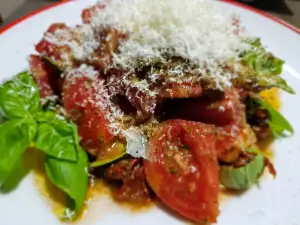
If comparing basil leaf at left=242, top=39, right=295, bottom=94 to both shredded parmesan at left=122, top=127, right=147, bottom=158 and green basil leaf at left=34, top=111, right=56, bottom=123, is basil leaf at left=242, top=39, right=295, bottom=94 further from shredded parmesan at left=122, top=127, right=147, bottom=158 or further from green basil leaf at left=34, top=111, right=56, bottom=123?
green basil leaf at left=34, top=111, right=56, bottom=123

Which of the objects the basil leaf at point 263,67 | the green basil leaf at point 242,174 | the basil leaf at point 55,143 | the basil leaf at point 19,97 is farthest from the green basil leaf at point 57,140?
the basil leaf at point 263,67

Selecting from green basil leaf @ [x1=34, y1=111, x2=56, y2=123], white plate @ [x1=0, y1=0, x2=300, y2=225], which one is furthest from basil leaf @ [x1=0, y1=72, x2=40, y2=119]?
white plate @ [x1=0, y1=0, x2=300, y2=225]

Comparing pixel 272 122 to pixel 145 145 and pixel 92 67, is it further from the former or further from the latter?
pixel 92 67

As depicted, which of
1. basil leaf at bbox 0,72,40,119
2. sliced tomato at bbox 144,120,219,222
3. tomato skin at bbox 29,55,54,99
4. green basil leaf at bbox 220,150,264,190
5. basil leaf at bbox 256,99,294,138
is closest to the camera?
sliced tomato at bbox 144,120,219,222

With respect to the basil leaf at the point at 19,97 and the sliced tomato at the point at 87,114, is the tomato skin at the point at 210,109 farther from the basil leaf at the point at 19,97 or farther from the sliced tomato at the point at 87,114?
the basil leaf at the point at 19,97

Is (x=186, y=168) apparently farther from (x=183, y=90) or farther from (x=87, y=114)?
(x=87, y=114)

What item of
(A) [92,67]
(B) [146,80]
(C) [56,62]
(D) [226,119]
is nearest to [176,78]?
(B) [146,80]
